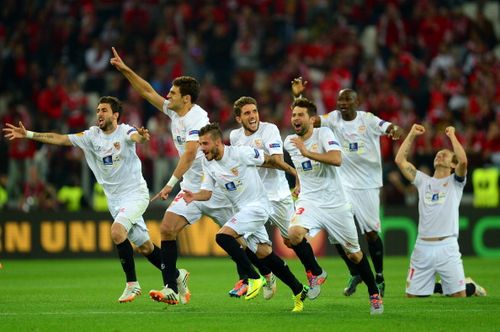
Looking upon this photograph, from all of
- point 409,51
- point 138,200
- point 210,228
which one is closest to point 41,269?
point 210,228

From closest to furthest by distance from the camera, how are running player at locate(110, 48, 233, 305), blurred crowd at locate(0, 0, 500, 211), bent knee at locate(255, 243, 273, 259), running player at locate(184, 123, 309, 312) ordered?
running player at locate(184, 123, 309, 312)
bent knee at locate(255, 243, 273, 259)
running player at locate(110, 48, 233, 305)
blurred crowd at locate(0, 0, 500, 211)

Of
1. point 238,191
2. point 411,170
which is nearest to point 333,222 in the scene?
point 238,191

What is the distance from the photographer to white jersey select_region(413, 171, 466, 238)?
13820 millimetres

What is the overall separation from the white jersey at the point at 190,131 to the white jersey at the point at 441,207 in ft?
9.67

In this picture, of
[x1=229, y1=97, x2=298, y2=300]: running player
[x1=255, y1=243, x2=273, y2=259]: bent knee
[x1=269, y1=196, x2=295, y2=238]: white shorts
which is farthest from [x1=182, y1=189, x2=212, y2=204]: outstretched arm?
[x1=269, y1=196, x2=295, y2=238]: white shorts

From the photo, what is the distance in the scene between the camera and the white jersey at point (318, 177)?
11938 mm

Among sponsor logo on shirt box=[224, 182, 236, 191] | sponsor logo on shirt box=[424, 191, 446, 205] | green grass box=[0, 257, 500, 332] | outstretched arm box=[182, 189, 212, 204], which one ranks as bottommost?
green grass box=[0, 257, 500, 332]

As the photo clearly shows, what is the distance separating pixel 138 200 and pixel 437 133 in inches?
413

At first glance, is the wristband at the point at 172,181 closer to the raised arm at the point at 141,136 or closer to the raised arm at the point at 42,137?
the raised arm at the point at 141,136

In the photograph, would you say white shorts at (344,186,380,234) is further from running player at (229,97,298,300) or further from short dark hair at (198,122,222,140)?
short dark hair at (198,122,222,140)

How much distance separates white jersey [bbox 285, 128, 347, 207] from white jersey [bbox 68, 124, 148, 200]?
6.58 ft

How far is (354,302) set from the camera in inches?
499

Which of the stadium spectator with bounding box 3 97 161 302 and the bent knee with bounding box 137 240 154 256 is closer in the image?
the stadium spectator with bounding box 3 97 161 302

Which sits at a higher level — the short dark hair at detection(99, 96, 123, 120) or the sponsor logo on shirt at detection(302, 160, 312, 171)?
the short dark hair at detection(99, 96, 123, 120)
